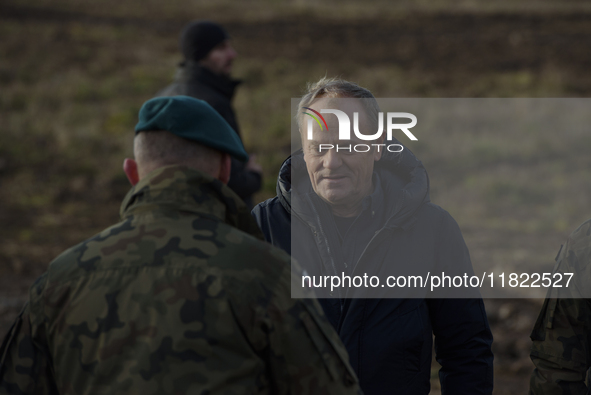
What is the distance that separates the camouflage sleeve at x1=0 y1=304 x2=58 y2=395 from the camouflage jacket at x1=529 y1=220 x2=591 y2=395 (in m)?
1.65

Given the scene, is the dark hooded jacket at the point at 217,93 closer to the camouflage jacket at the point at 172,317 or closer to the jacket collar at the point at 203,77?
the jacket collar at the point at 203,77

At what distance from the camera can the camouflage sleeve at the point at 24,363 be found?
1467 millimetres

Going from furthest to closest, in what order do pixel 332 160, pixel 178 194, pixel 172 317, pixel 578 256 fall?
pixel 332 160, pixel 578 256, pixel 178 194, pixel 172 317

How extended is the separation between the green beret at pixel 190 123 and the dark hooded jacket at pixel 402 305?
69cm

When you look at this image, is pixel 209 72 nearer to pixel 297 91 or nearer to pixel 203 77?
pixel 203 77

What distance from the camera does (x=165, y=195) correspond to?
1.49 metres

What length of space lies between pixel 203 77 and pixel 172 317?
3.44 metres

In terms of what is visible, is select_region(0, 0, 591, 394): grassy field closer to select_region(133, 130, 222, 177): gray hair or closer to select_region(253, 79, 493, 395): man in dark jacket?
select_region(253, 79, 493, 395): man in dark jacket

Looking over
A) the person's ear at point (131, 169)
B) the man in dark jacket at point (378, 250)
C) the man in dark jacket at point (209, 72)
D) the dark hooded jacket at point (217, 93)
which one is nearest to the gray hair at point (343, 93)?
the man in dark jacket at point (378, 250)

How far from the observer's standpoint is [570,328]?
7.02 feet

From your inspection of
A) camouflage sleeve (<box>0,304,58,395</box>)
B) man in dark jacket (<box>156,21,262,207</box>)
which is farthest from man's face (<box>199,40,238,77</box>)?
camouflage sleeve (<box>0,304,58,395</box>)

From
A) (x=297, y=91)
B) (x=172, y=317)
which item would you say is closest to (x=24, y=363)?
(x=172, y=317)

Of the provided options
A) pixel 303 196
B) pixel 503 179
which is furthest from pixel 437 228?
pixel 503 179

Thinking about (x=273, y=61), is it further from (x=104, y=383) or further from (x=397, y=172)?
(x=104, y=383)
